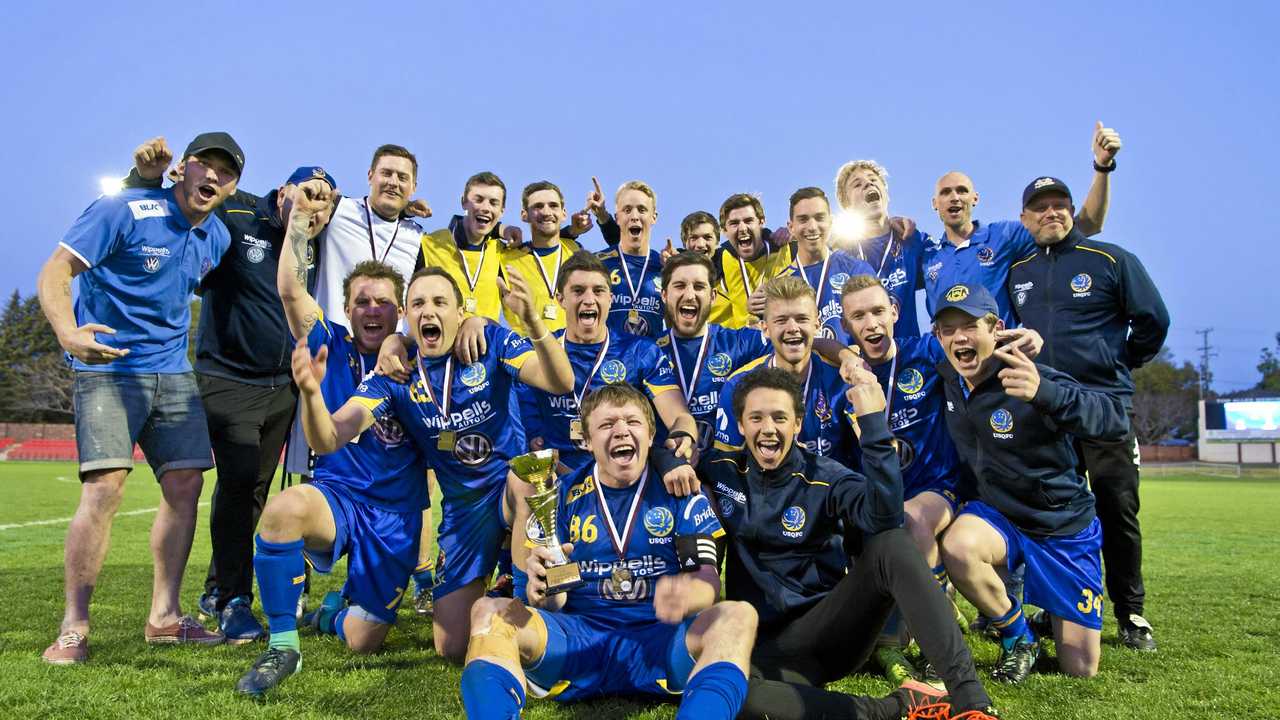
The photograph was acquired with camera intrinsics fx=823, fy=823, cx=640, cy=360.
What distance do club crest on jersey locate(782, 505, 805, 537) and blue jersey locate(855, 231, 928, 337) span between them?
2950mm

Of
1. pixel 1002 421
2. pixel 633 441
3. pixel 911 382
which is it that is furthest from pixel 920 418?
pixel 633 441

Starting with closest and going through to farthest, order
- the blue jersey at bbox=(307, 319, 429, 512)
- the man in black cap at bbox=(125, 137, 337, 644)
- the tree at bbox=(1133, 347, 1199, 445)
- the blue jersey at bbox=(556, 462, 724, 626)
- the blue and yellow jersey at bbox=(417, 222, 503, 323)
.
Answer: the blue jersey at bbox=(556, 462, 724, 626) < the blue jersey at bbox=(307, 319, 429, 512) < the man in black cap at bbox=(125, 137, 337, 644) < the blue and yellow jersey at bbox=(417, 222, 503, 323) < the tree at bbox=(1133, 347, 1199, 445)

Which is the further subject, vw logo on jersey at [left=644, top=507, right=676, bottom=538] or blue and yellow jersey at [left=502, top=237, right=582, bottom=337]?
blue and yellow jersey at [left=502, top=237, right=582, bottom=337]

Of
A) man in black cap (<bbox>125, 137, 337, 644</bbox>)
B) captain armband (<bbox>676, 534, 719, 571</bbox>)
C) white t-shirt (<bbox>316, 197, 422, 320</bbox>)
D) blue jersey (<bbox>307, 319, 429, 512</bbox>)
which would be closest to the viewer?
captain armband (<bbox>676, 534, 719, 571</bbox>)

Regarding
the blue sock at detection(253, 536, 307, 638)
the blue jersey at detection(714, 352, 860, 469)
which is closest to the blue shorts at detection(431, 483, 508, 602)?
the blue sock at detection(253, 536, 307, 638)

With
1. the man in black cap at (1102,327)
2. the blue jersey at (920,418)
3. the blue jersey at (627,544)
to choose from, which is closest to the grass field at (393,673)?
the blue jersey at (627,544)

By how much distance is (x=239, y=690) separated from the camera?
3.79 m

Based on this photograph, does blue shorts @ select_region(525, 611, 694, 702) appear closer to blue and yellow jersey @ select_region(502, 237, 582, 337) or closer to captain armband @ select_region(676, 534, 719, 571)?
captain armband @ select_region(676, 534, 719, 571)

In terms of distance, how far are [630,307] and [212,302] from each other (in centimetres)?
303

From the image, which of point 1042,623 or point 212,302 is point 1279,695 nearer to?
point 1042,623

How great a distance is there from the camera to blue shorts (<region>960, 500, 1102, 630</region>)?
4387 mm

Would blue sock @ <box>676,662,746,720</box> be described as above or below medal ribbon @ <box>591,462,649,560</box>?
below

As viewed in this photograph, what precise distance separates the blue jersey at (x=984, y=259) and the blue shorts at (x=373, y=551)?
4138mm

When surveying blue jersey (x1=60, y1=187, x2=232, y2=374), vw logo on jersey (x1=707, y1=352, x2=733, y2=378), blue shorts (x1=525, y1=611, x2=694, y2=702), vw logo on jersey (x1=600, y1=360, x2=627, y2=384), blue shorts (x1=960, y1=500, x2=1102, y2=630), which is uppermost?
blue jersey (x1=60, y1=187, x2=232, y2=374)
